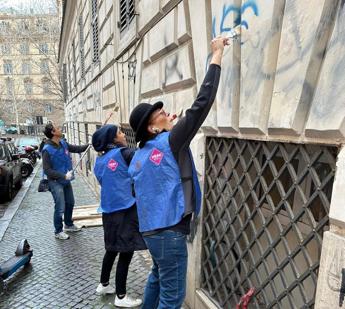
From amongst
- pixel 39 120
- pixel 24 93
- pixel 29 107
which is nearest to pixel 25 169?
pixel 29 107

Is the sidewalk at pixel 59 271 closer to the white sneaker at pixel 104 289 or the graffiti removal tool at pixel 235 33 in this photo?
the white sneaker at pixel 104 289

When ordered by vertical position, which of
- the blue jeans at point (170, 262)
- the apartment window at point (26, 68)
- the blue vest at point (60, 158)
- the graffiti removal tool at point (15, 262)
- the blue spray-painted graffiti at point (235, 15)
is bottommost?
the graffiti removal tool at point (15, 262)

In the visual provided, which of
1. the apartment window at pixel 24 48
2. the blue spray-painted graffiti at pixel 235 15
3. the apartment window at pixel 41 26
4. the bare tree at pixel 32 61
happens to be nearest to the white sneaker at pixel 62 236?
the blue spray-painted graffiti at pixel 235 15

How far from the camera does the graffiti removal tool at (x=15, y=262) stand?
3744mm

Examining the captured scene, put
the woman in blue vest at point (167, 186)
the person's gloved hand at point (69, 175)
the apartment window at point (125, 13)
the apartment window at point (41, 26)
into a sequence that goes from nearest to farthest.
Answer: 1. the woman in blue vest at point (167, 186)
2. the person's gloved hand at point (69, 175)
3. the apartment window at point (125, 13)
4. the apartment window at point (41, 26)

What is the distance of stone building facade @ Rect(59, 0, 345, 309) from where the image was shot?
1657 mm

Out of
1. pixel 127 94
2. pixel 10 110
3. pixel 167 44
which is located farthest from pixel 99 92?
pixel 10 110

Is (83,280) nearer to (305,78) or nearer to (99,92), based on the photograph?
(305,78)

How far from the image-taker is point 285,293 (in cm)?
206

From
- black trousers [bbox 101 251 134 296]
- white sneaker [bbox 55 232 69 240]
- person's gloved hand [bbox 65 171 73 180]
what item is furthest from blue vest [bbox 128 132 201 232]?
white sneaker [bbox 55 232 69 240]

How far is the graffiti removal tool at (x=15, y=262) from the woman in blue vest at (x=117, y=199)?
138 centimetres

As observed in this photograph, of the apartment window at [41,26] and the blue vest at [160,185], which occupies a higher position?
the apartment window at [41,26]

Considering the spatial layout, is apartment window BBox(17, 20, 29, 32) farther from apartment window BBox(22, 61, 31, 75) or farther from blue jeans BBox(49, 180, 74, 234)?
blue jeans BBox(49, 180, 74, 234)

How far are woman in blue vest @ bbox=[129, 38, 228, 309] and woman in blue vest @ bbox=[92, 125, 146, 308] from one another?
0.82 meters
